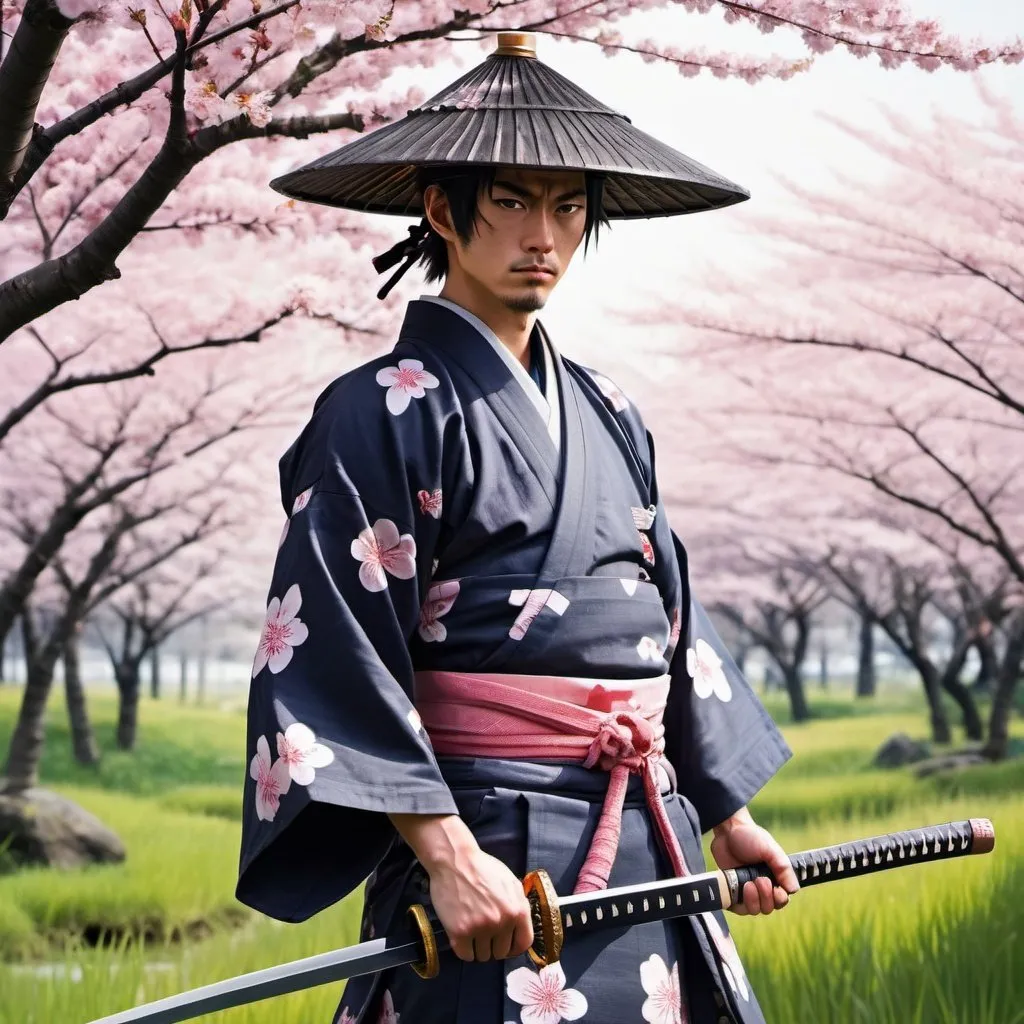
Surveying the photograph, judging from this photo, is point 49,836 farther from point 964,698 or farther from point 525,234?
point 964,698

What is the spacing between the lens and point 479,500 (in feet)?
7.27

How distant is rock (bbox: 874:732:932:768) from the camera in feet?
43.0

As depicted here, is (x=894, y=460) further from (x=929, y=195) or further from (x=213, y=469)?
(x=213, y=469)

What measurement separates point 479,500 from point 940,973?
2.93m

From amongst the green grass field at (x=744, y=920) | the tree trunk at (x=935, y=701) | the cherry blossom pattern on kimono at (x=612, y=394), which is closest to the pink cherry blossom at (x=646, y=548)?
the cherry blossom pattern on kimono at (x=612, y=394)

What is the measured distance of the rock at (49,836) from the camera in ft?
28.0

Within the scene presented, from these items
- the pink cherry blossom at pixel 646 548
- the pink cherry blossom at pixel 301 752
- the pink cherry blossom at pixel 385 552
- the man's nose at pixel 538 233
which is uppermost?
the man's nose at pixel 538 233

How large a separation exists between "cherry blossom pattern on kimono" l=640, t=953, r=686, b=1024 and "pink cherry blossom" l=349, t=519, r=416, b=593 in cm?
74

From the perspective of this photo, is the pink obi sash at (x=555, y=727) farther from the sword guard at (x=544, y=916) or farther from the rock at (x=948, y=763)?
the rock at (x=948, y=763)

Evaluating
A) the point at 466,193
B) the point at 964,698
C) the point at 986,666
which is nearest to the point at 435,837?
the point at 466,193

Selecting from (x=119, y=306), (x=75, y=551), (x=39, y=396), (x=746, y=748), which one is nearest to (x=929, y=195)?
(x=119, y=306)

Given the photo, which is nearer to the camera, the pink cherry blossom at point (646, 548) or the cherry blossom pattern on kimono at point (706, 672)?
the pink cherry blossom at point (646, 548)

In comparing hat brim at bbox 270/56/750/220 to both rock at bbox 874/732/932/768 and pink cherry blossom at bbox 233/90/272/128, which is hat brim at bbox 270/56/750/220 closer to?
pink cherry blossom at bbox 233/90/272/128

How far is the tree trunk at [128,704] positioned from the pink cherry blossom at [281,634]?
13.3m
